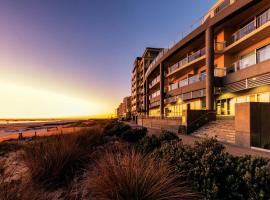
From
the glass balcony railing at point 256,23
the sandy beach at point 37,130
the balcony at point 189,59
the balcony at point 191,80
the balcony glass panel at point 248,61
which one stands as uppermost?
the glass balcony railing at point 256,23

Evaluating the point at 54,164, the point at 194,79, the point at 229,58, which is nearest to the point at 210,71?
the point at 229,58

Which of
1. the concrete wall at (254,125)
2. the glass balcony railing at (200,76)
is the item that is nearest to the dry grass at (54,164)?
the concrete wall at (254,125)

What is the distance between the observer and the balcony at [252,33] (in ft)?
44.9

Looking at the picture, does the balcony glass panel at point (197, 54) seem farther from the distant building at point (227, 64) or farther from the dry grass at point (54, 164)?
the dry grass at point (54, 164)

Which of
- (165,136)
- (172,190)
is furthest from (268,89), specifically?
(172,190)

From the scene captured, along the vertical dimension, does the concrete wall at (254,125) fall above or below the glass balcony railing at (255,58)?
below

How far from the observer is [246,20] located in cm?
1692

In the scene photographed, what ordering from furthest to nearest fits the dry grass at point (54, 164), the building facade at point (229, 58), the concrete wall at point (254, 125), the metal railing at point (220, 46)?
1. the metal railing at point (220, 46)
2. the building facade at point (229, 58)
3. the concrete wall at point (254, 125)
4. the dry grass at point (54, 164)

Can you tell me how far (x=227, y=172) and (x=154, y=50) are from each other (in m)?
55.4

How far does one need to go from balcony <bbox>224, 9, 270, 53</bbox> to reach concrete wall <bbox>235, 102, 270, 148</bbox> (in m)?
7.76

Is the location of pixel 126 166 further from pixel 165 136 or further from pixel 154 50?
pixel 154 50

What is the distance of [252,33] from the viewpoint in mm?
14445

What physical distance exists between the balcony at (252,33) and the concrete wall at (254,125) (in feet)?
25.4

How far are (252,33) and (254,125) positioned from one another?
9497 millimetres
